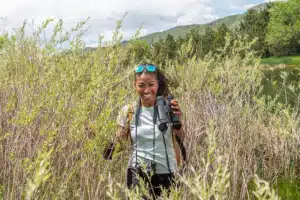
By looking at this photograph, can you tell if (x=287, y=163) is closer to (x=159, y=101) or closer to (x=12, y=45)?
(x=159, y=101)

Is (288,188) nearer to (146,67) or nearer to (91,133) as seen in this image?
(146,67)

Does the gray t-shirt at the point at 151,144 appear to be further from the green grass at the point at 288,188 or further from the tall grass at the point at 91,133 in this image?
the green grass at the point at 288,188

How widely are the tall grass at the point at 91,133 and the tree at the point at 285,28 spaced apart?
51.1 meters

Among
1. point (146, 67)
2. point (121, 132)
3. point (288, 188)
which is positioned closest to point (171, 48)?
point (288, 188)

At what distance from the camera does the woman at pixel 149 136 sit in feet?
8.00

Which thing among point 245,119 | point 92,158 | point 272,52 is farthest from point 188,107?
point 272,52

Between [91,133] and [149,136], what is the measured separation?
1.41 ft

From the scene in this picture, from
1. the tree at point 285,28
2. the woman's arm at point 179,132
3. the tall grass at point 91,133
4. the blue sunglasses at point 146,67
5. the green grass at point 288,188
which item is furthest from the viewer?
the tree at point 285,28

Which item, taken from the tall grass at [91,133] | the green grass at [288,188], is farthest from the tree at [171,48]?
the green grass at [288,188]

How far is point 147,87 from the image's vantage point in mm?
2496

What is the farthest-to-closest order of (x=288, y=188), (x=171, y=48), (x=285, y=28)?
(x=171, y=48) → (x=285, y=28) → (x=288, y=188)

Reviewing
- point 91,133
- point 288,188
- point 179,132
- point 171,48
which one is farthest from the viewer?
point 171,48

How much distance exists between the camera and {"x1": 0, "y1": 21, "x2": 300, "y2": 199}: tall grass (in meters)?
1.84

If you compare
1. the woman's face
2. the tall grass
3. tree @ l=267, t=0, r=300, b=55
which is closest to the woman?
the woman's face
